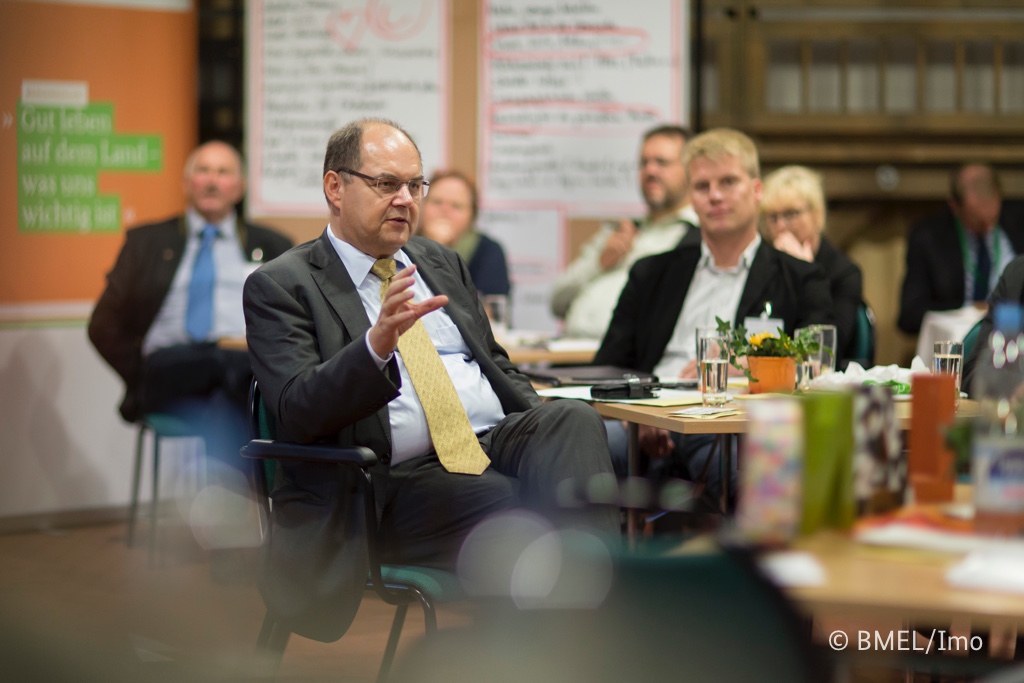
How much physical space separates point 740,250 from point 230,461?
7.84ft

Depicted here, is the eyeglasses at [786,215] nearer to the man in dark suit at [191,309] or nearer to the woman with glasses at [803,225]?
the woman with glasses at [803,225]

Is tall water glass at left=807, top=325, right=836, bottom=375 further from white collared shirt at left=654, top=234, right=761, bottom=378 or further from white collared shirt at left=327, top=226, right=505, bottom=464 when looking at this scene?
white collared shirt at left=327, top=226, right=505, bottom=464

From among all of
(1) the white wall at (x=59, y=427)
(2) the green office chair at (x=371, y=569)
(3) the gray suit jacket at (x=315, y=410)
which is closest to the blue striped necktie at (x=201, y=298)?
(1) the white wall at (x=59, y=427)

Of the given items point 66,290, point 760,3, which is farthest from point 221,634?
point 760,3

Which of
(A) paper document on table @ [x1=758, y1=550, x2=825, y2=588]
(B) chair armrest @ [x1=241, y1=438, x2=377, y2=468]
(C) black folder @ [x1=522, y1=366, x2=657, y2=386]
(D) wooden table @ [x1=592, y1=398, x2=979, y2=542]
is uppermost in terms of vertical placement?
(C) black folder @ [x1=522, y1=366, x2=657, y2=386]

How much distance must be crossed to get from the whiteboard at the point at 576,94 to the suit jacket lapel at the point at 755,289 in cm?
227

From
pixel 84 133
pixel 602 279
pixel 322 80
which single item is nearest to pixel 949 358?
pixel 602 279

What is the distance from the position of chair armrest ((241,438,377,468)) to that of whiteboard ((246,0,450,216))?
135 inches

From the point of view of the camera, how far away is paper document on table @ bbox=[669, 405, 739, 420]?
2508 mm

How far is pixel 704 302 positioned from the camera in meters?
3.75

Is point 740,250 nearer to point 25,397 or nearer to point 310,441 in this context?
point 310,441

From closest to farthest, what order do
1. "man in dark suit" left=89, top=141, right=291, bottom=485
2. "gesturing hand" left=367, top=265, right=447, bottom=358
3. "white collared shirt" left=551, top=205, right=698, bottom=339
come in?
"gesturing hand" left=367, top=265, right=447, bottom=358 < "man in dark suit" left=89, top=141, right=291, bottom=485 < "white collared shirt" left=551, top=205, right=698, bottom=339

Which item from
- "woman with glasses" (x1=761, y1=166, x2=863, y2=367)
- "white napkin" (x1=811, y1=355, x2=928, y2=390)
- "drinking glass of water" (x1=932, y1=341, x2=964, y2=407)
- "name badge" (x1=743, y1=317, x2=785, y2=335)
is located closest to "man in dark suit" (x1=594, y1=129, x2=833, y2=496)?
"name badge" (x1=743, y1=317, x2=785, y2=335)

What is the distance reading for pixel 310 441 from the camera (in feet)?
8.19
